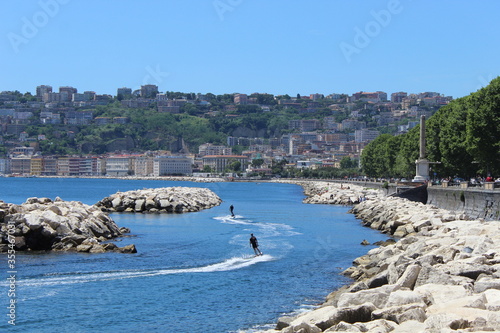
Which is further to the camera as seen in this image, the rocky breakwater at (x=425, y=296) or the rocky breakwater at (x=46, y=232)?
the rocky breakwater at (x=46, y=232)

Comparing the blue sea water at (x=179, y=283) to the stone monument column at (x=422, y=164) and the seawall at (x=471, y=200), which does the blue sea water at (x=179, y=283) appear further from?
the stone monument column at (x=422, y=164)

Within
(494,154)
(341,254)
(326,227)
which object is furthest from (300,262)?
(494,154)

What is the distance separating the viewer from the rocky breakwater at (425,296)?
34.6 ft

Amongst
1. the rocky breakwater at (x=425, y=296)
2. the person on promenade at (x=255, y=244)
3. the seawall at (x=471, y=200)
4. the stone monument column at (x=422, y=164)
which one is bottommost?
the person on promenade at (x=255, y=244)

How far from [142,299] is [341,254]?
10418 mm

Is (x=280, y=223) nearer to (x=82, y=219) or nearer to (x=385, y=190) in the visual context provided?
(x=82, y=219)

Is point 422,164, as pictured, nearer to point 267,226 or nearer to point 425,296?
point 267,226

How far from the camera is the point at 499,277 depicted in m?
13.9

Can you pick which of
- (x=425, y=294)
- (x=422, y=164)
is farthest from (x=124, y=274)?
(x=422, y=164)

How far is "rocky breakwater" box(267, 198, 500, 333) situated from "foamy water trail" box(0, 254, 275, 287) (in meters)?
4.45

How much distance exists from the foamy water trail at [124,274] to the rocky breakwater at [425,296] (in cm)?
445

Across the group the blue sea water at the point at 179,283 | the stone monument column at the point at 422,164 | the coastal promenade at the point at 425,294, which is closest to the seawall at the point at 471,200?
the blue sea water at the point at 179,283

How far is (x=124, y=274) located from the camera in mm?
20781

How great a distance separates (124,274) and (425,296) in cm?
1070
